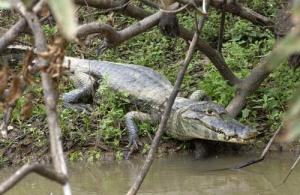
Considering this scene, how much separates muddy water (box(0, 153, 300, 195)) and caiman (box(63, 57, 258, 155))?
0.26 meters

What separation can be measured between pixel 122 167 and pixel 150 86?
1.24 meters

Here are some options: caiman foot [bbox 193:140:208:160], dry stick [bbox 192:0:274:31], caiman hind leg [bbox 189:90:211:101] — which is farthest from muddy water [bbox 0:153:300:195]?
dry stick [bbox 192:0:274:31]

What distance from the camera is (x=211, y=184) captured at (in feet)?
15.0

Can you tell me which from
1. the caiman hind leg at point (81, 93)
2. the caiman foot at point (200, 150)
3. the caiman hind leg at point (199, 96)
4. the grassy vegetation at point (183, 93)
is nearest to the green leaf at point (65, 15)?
the grassy vegetation at point (183, 93)

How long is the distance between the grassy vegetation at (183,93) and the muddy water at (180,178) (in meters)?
0.27

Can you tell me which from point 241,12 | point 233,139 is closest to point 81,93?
point 241,12

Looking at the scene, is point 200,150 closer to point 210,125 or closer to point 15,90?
point 210,125

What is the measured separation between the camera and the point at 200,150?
533 cm

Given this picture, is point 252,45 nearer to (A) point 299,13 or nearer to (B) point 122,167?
(B) point 122,167

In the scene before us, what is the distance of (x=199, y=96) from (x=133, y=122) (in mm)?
688

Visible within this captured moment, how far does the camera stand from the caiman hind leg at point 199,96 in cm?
584

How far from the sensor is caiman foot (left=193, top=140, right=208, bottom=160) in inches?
208

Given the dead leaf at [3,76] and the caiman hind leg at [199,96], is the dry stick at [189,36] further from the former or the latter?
the dead leaf at [3,76]

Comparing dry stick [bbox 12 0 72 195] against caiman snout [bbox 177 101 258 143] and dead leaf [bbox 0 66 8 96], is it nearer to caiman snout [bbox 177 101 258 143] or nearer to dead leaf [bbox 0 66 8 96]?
dead leaf [bbox 0 66 8 96]
